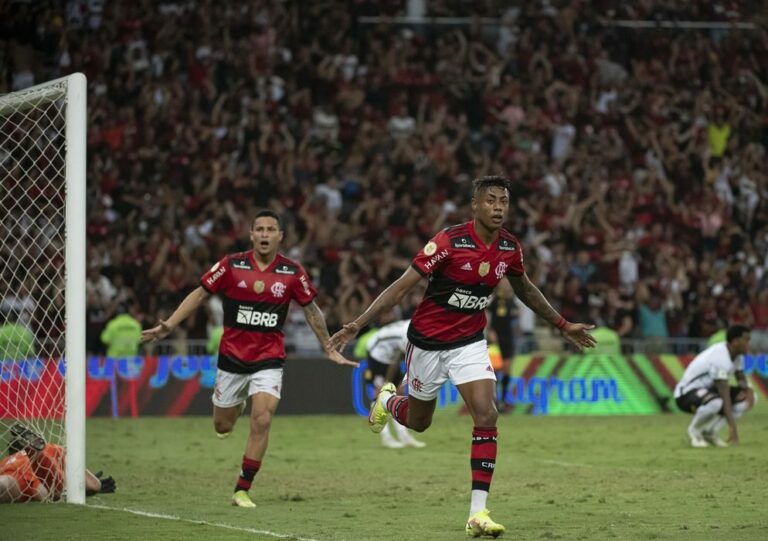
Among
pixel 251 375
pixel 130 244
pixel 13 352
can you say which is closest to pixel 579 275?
pixel 130 244

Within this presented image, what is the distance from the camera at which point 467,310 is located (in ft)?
34.9

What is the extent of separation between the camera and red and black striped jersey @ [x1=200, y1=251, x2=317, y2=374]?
41.5 ft

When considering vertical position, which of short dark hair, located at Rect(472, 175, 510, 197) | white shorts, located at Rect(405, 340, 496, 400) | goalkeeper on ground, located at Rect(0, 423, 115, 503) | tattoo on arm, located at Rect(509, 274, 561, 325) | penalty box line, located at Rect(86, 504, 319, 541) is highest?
short dark hair, located at Rect(472, 175, 510, 197)

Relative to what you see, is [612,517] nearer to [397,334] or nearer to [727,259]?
[397,334]

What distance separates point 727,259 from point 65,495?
20286 mm

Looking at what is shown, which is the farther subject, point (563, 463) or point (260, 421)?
point (563, 463)

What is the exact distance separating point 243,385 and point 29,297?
718 cm

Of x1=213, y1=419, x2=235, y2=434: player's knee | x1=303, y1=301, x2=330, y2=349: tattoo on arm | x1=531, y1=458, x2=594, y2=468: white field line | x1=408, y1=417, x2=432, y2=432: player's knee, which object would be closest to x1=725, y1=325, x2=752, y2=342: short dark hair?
x1=531, y1=458, x2=594, y2=468: white field line

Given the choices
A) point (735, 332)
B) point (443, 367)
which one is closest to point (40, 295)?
point (735, 332)

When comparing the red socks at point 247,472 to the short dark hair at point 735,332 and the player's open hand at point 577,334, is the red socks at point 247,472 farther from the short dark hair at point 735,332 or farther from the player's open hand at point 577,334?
the short dark hair at point 735,332

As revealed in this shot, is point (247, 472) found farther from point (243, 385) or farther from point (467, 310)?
point (467, 310)

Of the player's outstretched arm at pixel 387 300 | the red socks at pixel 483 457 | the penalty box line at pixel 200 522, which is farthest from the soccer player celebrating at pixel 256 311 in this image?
the red socks at pixel 483 457

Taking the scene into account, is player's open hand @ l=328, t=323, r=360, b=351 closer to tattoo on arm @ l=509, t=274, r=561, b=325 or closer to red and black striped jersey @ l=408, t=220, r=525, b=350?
red and black striped jersey @ l=408, t=220, r=525, b=350

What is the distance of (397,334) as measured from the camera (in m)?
18.9
